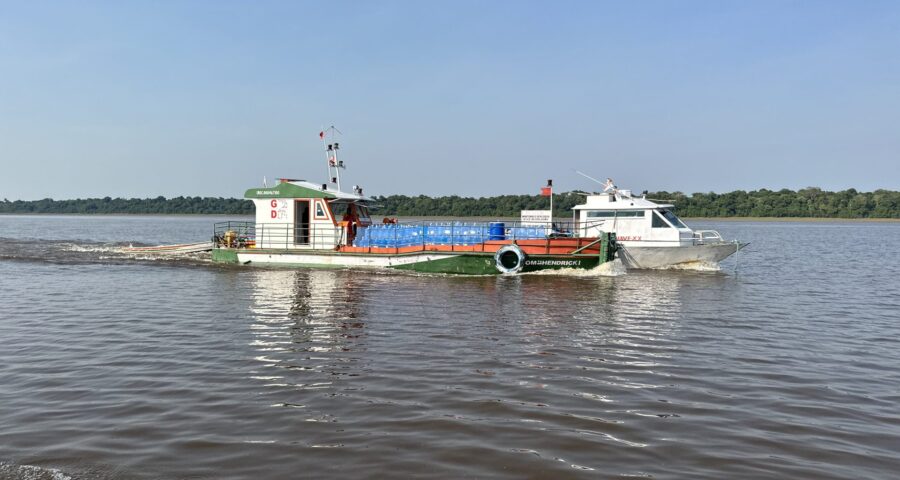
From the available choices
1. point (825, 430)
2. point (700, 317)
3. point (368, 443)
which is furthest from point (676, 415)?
point (700, 317)

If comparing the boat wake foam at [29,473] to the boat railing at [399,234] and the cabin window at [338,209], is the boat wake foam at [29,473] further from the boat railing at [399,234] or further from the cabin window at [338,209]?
the cabin window at [338,209]

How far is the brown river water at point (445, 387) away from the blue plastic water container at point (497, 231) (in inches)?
263

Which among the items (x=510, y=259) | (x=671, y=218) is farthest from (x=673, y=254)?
(x=510, y=259)

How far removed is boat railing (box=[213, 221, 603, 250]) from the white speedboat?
2.77 ft

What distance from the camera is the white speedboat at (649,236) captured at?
2597cm

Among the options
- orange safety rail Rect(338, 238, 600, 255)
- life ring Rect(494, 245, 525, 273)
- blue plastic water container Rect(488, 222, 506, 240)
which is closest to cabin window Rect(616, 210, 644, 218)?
orange safety rail Rect(338, 238, 600, 255)

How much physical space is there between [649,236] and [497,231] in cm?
710

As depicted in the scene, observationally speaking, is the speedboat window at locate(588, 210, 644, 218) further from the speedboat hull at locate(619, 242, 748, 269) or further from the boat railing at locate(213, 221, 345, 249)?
the boat railing at locate(213, 221, 345, 249)

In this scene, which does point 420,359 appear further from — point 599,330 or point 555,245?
point 555,245

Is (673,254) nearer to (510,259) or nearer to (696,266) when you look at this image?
(696,266)

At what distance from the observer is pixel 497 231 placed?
78.8 feet

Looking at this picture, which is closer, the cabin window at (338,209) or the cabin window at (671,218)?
the cabin window at (338,209)

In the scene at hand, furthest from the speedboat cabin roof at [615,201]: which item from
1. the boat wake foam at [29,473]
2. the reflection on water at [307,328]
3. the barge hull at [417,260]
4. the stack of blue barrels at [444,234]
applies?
the boat wake foam at [29,473]

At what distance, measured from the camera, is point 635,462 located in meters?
5.94
